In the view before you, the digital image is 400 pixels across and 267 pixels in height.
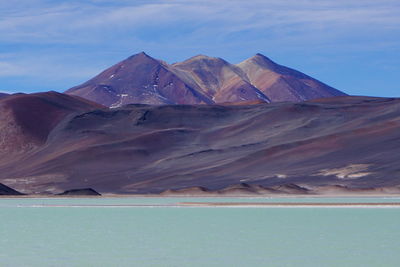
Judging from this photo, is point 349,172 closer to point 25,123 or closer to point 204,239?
point 25,123

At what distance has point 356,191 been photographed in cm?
10062

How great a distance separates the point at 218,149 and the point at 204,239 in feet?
383

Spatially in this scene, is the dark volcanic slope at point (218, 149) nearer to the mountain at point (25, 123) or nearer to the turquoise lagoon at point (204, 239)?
the mountain at point (25, 123)

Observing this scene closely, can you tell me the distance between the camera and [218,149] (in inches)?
6024

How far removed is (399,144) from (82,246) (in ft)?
341

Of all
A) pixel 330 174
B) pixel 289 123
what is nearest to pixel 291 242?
pixel 330 174

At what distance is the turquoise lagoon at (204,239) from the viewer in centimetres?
2902

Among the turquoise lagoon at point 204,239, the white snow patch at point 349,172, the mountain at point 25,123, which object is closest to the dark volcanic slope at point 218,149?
the white snow patch at point 349,172

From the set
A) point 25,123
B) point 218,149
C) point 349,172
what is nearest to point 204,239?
point 349,172

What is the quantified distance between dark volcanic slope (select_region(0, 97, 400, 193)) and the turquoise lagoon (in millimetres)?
52705

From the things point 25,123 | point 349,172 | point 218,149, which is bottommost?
point 349,172

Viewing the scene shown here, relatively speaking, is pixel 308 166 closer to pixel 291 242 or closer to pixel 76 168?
pixel 76 168

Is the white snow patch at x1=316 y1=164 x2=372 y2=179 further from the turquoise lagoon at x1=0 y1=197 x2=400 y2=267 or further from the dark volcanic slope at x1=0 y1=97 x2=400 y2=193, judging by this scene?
the turquoise lagoon at x1=0 y1=197 x2=400 y2=267

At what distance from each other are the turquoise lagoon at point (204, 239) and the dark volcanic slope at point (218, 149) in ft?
173
